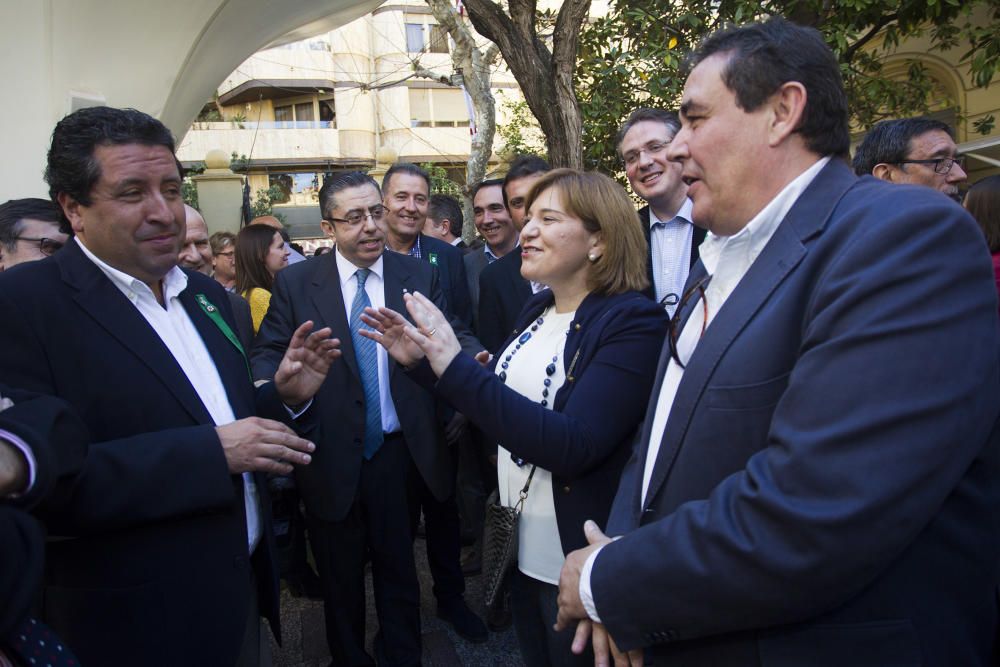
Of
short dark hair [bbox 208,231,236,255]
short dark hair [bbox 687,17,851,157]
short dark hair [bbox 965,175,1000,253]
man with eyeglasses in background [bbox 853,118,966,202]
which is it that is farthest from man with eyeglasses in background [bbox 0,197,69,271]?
short dark hair [bbox 965,175,1000,253]

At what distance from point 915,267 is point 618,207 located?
1437 mm

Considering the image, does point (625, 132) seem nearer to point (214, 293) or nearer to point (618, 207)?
point (618, 207)

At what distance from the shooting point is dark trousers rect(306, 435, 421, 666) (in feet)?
10.9

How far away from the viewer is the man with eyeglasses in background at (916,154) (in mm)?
3523

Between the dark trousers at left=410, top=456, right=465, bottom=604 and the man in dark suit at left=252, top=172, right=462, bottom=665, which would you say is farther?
the dark trousers at left=410, top=456, right=465, bottom=604

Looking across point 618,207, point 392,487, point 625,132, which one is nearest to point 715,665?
point 618,207

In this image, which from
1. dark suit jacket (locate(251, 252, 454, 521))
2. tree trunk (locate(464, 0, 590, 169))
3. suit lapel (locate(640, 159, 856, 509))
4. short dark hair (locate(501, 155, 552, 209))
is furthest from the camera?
tree trunk (locate(464, 0, 590, 169))

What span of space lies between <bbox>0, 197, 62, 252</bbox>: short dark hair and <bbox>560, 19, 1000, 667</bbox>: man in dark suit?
9.15ft

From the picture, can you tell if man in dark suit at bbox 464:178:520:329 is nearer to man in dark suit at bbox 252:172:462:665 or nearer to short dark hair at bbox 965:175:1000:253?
man in dark suit at bbox 252:172:462:665

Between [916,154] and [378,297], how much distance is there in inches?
112

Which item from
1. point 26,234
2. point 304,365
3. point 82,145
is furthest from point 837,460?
point 26,234

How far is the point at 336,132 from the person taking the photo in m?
32.0

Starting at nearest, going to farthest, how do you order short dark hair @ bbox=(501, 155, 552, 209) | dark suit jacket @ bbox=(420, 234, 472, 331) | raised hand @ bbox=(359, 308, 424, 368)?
raised hand @ bbox=(359, 308, 424, 368) → short dark hair @ bbox=(501, 155, 552, 209) → dark suit jacket @ bbox=(420, 234, 472, 331)

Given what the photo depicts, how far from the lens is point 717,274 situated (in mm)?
1670
